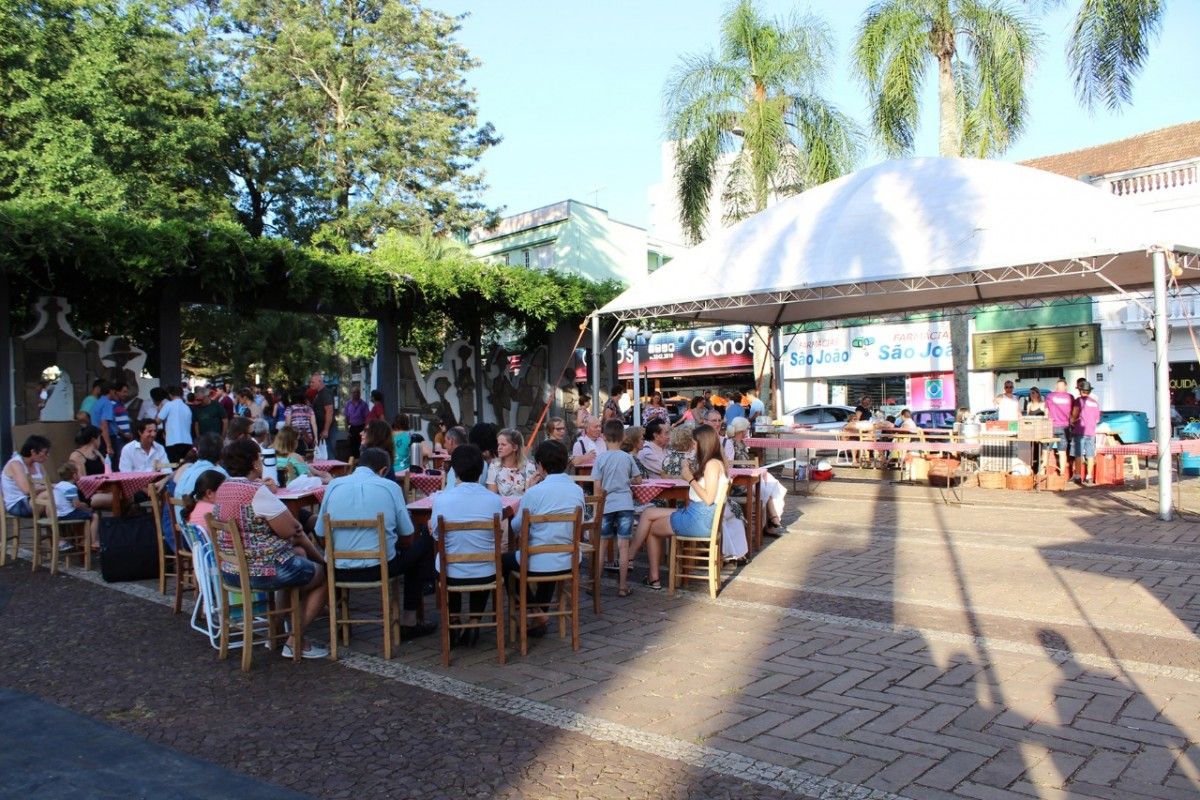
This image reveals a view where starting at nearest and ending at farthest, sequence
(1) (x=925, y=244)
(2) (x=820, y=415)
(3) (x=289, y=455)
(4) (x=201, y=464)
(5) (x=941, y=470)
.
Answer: (4) (x=201, y=464)
(3) (x=289, y=455)
(1) (x=925, y=244)
(5) (x=941, y=470)
(2) (x=820, y=415)

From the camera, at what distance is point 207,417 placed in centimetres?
1263

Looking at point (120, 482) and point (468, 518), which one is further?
point (120, 482)

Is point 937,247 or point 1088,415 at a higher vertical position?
point 937,247

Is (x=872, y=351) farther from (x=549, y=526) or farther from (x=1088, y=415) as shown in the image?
(x=549, y=526)

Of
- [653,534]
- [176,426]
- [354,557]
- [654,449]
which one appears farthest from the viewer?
[176,426]

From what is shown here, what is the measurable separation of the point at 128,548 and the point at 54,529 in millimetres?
811

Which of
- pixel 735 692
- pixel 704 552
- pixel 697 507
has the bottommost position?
pixel 735 692

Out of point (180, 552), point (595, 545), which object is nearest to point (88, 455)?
point (180, 552)

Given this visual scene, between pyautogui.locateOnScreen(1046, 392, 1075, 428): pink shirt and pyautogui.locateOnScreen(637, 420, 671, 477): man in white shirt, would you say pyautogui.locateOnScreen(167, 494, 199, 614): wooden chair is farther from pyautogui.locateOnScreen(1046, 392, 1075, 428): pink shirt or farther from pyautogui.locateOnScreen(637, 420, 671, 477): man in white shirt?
pyautogui.locateOnScreen(1046, 392, 1075, 428): pink shirt

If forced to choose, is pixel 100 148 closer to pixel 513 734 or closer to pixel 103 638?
pixel 103 638

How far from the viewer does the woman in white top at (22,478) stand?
8016 millimetres

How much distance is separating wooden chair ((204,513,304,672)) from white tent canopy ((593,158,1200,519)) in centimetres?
807

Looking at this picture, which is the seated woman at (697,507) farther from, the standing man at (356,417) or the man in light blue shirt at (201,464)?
the standing man at (356,417)

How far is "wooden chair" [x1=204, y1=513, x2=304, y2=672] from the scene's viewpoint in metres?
4.94
